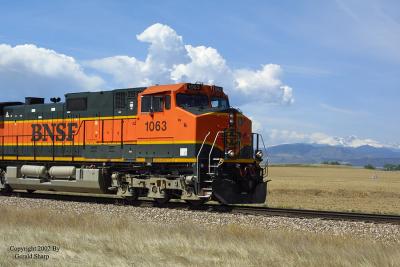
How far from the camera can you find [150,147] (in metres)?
17.9

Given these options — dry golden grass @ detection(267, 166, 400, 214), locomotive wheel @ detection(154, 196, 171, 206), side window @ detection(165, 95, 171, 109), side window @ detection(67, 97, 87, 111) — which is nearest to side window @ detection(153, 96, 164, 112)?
side window @ detection(165, 95, 171, 109)

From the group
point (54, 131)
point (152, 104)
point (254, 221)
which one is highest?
point (152, 104)

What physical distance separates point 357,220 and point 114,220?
633cm

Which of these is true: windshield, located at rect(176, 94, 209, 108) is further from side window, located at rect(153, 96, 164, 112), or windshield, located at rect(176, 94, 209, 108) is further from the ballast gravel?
the ballast gravel

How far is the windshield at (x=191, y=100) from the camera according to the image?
56.6 feet

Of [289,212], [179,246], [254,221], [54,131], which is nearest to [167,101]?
[289,212]

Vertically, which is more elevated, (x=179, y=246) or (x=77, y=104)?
(x=77, y=104)

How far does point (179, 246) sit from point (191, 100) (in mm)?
8424

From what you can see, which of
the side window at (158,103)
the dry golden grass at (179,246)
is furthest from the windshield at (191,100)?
the dry golden grass at (179,246)

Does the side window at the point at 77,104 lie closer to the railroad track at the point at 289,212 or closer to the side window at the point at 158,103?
the railroad track at the point at 289,212

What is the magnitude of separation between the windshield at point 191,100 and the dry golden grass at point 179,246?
5.66 m

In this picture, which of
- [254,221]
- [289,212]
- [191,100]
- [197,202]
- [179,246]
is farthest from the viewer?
[197,202]

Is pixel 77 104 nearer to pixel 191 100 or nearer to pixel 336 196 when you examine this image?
pixel 191 100

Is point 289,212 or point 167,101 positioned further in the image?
point 167,101
